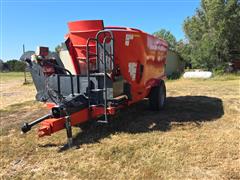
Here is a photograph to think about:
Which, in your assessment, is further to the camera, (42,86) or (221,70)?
(221,70)

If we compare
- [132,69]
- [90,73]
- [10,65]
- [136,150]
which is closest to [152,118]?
[132,69]

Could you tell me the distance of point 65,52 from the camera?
24.1 ft

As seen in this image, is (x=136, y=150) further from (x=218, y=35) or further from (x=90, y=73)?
(x=218, y=35)

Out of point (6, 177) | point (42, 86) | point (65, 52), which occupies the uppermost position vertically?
point (65, 52)

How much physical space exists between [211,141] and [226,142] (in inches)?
9.4

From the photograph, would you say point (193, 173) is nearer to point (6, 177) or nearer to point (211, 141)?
point (211, 141)

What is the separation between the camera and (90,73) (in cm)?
679

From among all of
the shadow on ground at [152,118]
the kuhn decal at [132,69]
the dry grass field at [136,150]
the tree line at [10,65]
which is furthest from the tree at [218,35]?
the tree line at [10,65]

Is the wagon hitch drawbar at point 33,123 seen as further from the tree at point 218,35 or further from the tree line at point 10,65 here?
the tree line at point 10,65

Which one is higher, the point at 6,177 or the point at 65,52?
the point at 65,52

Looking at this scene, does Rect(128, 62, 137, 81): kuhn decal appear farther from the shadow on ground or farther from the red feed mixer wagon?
the shadow on ground

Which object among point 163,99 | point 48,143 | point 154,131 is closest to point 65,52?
point 48,143

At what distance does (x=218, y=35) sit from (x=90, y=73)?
79.6 ft

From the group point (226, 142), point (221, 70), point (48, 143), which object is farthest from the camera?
point (221, 70)
